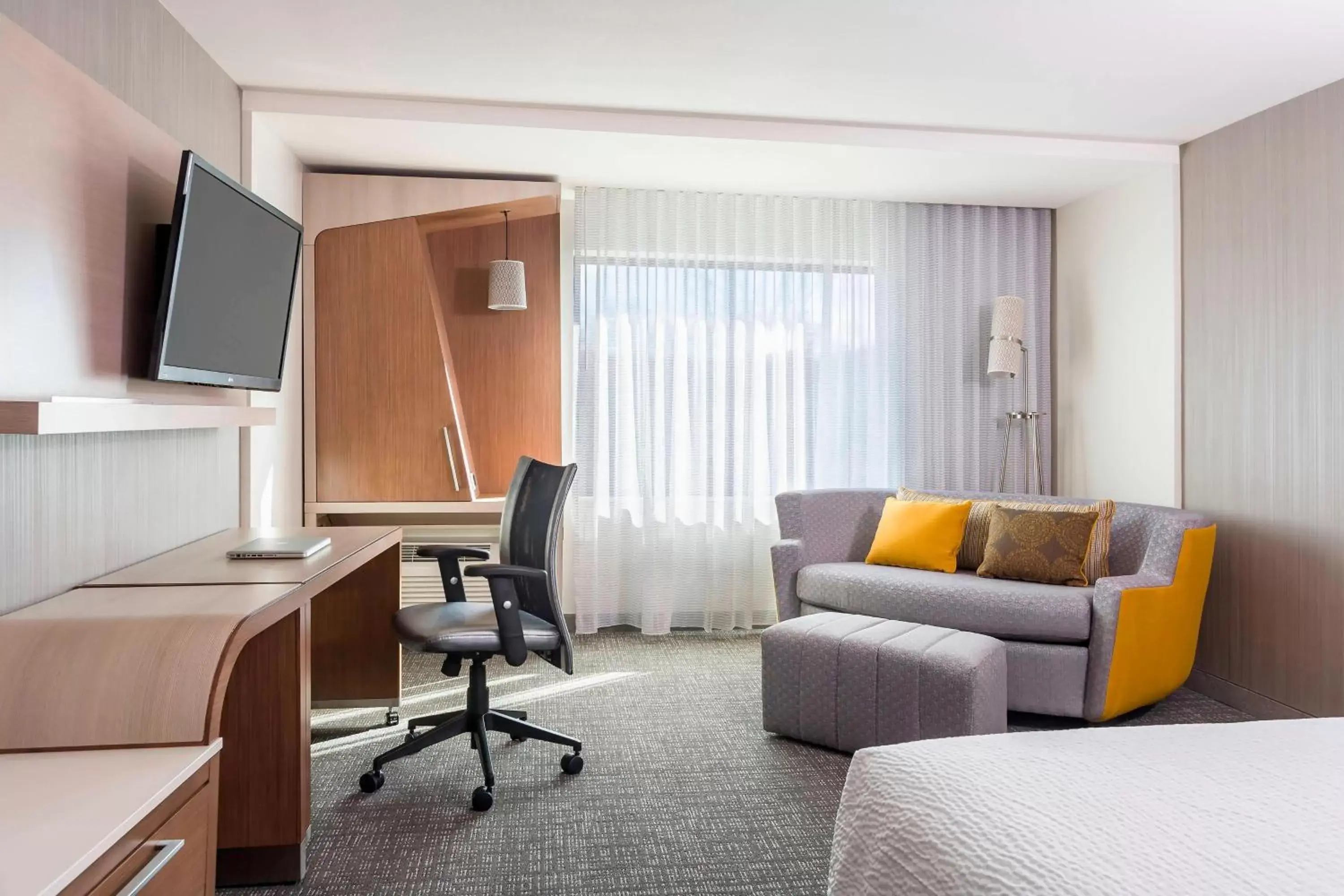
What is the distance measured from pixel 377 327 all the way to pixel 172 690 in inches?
117

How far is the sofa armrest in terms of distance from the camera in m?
3.34

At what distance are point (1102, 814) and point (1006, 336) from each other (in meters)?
3.93

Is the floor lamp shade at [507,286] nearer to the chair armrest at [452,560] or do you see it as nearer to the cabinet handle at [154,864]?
the chair armrest at [452,560]

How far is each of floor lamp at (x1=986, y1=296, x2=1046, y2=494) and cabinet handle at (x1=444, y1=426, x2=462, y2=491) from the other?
113 inches

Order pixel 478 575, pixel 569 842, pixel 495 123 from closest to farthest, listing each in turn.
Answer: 1. pixel 569 842
2. pixel 478 575
3. pixel 495 123

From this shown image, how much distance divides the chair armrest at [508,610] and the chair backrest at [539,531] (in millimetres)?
148

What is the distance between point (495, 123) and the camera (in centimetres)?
372

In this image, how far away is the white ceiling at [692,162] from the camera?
12.6ft

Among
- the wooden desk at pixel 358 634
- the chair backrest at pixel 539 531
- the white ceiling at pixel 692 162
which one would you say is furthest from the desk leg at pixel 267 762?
the white ceiling at pixel 692 162

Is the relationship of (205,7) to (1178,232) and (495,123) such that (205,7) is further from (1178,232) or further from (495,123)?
(1178,232)

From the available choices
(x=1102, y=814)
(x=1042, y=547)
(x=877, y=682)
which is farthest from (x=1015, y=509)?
(x=1102, y=814)

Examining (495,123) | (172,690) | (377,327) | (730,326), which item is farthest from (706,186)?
(172,690)

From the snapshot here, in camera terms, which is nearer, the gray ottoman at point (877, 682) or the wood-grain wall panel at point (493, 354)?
the gray ottoman at point (877, 682)

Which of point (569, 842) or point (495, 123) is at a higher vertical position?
point (495, 123)
